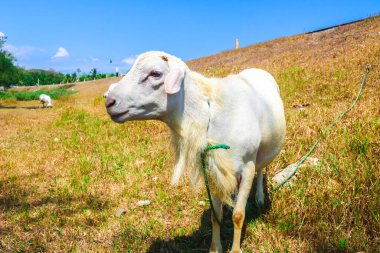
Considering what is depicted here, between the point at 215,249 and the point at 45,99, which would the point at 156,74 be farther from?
the point at 45,99

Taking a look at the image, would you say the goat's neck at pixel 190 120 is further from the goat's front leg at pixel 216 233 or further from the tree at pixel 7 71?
→ the tree at pixel 7 71

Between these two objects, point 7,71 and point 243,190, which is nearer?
point 243,190

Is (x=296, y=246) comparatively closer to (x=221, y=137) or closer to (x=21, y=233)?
(x=221, y=137)

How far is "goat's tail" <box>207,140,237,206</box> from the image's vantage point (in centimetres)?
293

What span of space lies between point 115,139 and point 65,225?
380 cm

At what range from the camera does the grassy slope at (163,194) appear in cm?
341

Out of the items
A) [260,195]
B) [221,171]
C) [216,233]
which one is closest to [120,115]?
[221,171]

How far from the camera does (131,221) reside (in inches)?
165

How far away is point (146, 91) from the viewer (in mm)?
2682

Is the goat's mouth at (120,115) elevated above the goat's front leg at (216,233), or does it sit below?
above

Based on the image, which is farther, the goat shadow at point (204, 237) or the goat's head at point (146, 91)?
the goat shadow at point (204, 237)

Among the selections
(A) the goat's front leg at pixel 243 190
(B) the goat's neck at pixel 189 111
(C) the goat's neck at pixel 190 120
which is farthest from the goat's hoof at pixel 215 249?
(B) the goat's neck at pixel 189 111

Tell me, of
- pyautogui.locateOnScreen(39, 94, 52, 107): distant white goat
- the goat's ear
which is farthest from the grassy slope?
pyautogui.locateOnScreen(39, 94, 52, 107): distant white goat

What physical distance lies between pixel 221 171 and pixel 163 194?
1.99 metres
